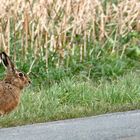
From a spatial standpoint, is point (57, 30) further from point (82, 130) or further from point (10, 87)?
point (82, 130)

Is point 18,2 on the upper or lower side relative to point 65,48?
upper

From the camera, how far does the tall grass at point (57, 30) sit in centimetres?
955

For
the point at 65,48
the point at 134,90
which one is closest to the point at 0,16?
the point at 65,48

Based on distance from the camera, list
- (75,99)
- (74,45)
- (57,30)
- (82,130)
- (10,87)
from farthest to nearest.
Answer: (74,45) → (57,30) → (75,99) → (10,87) → (82,130)

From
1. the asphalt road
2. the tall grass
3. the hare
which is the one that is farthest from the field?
the asphalt road

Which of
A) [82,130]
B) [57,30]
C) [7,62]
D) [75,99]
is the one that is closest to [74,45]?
[57,30]

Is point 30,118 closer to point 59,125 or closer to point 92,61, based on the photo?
point 59,125

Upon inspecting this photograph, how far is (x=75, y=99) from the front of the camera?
26.6ft

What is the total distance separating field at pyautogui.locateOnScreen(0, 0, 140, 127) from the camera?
845cm

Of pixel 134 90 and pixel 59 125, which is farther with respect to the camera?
pixel 134 90

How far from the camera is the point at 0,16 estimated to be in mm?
9453

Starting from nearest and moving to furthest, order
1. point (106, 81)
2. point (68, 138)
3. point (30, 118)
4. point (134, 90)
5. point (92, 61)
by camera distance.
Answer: point (68, 138) < point (30, 118) < point (134, 90) < point (106, 81) < point (92, 61)

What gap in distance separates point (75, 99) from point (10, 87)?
146 cm

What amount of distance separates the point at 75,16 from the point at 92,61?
0.68m
